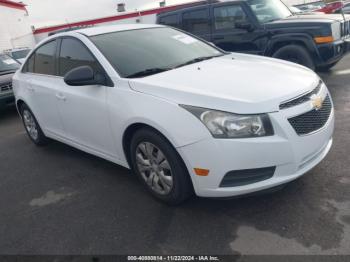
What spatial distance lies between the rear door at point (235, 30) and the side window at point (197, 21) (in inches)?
7.7

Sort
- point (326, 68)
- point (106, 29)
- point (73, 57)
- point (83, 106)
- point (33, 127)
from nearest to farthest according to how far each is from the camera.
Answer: point (83, 106), point (73, 57), point (106, 29), point (33, 127), point (326, 68)

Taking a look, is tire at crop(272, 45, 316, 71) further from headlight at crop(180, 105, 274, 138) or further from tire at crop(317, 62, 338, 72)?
headlight at crop(180, 105, 274, 138)

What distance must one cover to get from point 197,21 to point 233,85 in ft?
18.2

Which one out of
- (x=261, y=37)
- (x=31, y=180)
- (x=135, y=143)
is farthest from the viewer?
(x=261, y=37)

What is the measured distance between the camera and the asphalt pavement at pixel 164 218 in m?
2.72

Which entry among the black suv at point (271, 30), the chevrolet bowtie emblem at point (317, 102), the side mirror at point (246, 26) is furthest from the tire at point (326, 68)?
the chevrolet bowtie emblem at point (317, 102)

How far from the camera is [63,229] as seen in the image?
10.6 ft

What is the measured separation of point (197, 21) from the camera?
8.09m

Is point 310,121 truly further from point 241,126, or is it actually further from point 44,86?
point 44,86

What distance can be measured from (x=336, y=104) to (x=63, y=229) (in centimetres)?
446

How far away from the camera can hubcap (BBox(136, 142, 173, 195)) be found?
10.2 ft

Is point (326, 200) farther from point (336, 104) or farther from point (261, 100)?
point (336, 104)

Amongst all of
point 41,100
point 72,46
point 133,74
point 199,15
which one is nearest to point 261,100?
point 133,74

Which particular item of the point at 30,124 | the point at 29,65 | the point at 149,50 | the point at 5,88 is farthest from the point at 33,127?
the point at 5,88
